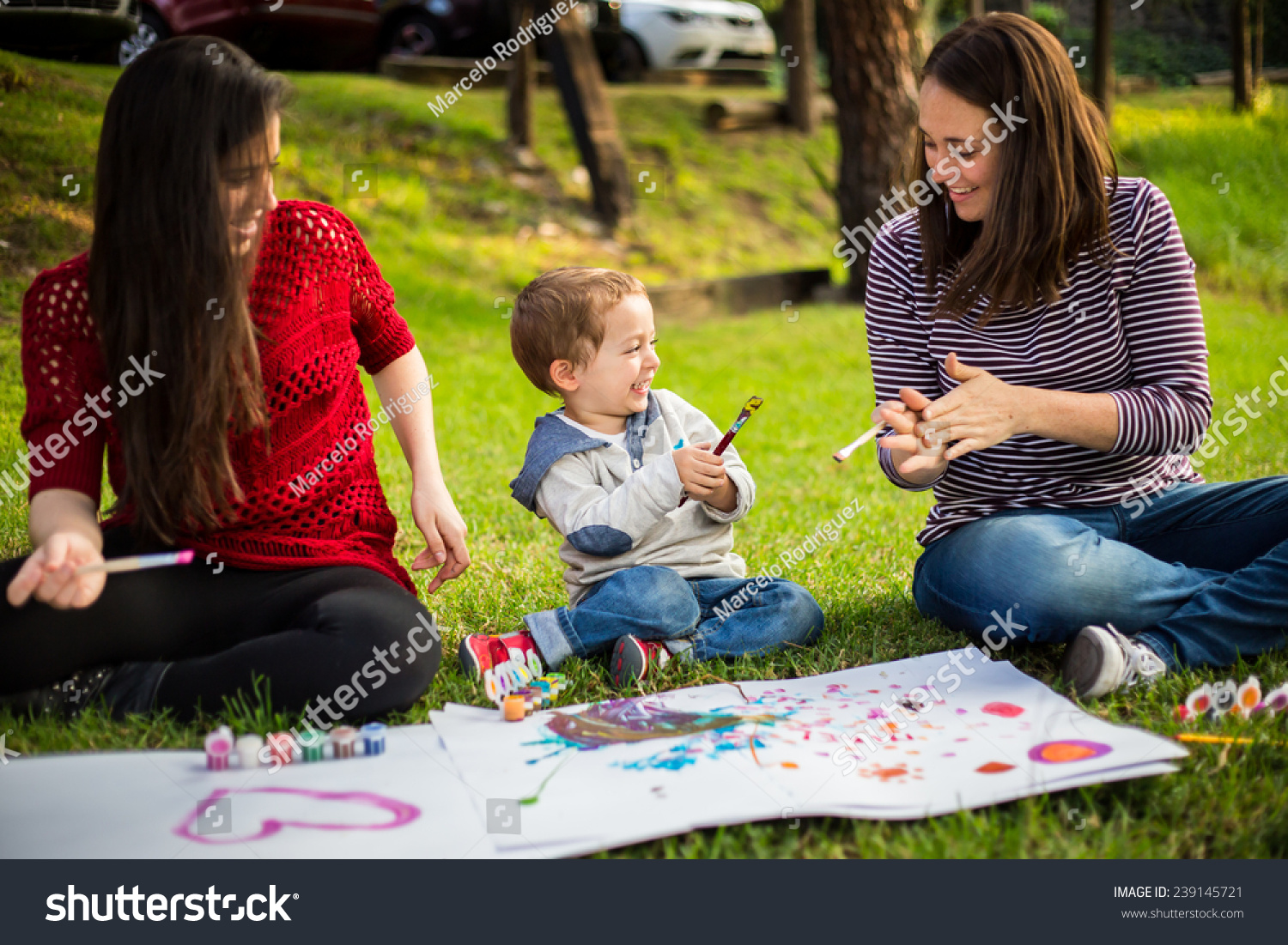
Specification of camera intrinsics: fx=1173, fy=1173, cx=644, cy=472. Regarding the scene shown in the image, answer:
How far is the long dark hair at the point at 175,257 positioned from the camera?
1650 millimetres

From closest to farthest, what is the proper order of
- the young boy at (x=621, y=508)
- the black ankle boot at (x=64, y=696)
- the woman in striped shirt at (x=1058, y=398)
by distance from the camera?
the black ankle boot at (x=64, y=696), the woman in striped shirt at (x=1058, y=398), the young boy at (x=621, y=508)

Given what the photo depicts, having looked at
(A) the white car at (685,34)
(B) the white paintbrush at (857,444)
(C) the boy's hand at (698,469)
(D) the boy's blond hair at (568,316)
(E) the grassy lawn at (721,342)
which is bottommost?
(E) the grassy lawn at (721,342)

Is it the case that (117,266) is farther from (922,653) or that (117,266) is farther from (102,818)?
(922,653)

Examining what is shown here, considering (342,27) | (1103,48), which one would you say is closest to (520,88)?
(342,27)

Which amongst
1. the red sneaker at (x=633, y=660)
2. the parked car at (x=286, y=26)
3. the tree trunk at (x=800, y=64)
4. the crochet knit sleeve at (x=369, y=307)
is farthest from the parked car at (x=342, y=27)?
the red sneaker at (x=633, y=660)

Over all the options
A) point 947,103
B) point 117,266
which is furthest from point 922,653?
point 117,266

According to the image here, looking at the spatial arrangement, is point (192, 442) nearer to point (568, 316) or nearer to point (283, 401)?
point (283, 401)

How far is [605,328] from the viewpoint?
2092 mm

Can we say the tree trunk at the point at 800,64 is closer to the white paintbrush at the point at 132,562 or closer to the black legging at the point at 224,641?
the black legging at the point at 224,641

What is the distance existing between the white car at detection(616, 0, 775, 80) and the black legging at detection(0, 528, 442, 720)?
921 centimetres

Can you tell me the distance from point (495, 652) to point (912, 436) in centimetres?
77

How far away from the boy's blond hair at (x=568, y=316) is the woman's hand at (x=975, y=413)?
1.90 ft

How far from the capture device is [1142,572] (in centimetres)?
190

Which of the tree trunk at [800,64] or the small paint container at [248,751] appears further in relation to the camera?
the tree trunk at [800,64]
